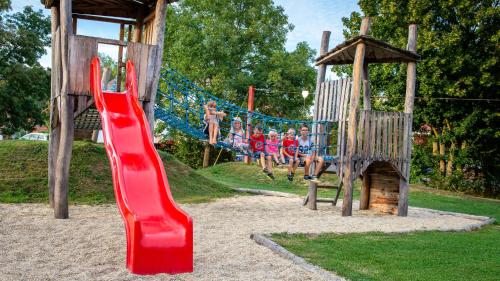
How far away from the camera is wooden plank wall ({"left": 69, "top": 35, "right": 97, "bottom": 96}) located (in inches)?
392

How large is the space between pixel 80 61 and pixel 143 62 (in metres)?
1.14

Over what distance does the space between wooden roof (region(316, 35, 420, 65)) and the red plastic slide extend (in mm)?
5256

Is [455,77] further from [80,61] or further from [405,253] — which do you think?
[80,61]

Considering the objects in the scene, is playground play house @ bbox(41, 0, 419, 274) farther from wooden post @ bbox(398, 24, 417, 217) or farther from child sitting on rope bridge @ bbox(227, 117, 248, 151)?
child sitting on rope bridge @ bbox(227, 117, 248, 151)

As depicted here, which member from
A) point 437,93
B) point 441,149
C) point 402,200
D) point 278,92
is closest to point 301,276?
point 402,200

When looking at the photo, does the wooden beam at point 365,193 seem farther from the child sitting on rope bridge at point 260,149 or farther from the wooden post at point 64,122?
the wooden post at point 64,122

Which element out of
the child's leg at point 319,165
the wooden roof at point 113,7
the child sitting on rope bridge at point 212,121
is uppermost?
the wooden roof at point 113,7

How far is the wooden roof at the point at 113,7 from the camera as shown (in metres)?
11.6

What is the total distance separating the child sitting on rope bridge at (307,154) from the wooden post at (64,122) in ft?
17.4

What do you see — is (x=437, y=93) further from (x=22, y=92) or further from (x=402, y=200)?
(x=22, y=92)

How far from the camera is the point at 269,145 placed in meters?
12.5

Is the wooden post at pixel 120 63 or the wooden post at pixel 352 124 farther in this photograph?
the wooden post at pixel 352 124

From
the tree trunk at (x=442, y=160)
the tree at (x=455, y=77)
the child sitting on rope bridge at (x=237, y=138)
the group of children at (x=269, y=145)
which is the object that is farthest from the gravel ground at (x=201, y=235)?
the tree trunk at (x=442, y=160)

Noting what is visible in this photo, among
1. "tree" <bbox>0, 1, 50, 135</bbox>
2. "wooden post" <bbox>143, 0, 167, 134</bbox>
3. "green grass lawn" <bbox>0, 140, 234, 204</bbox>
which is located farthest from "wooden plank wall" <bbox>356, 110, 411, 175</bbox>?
"tree" <bbox>0, 1, 50, 135</bbox>
